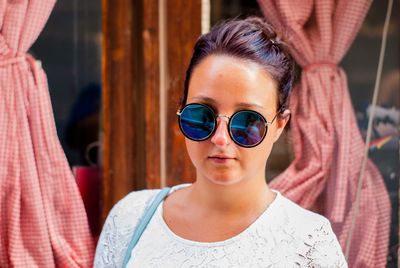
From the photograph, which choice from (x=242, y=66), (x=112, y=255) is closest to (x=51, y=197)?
(x=112, y=255)

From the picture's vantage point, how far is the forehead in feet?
5.55

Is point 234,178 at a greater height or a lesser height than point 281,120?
lesser

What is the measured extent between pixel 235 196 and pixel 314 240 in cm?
26

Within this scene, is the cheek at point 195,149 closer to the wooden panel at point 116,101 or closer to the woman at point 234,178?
the woman at point 234,178

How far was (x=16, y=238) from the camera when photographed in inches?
95.7

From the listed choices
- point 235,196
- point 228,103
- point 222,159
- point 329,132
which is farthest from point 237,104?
point 329,132

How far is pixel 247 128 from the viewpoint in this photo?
1.69m

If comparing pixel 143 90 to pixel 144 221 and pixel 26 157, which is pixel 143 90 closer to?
pixel 26 157

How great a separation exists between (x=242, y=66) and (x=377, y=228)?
52.6 inches

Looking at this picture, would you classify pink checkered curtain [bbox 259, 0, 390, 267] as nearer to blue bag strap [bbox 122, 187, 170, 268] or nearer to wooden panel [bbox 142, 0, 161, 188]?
wooden panel [bbox 142, 0, 161, 188]

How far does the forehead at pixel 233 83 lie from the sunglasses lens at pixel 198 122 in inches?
1.3

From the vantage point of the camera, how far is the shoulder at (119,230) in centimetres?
189

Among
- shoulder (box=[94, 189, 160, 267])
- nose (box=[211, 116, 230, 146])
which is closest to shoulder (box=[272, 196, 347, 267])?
nose (box=[211, 116, 230, 146])

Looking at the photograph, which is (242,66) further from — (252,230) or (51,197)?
(51,197)
